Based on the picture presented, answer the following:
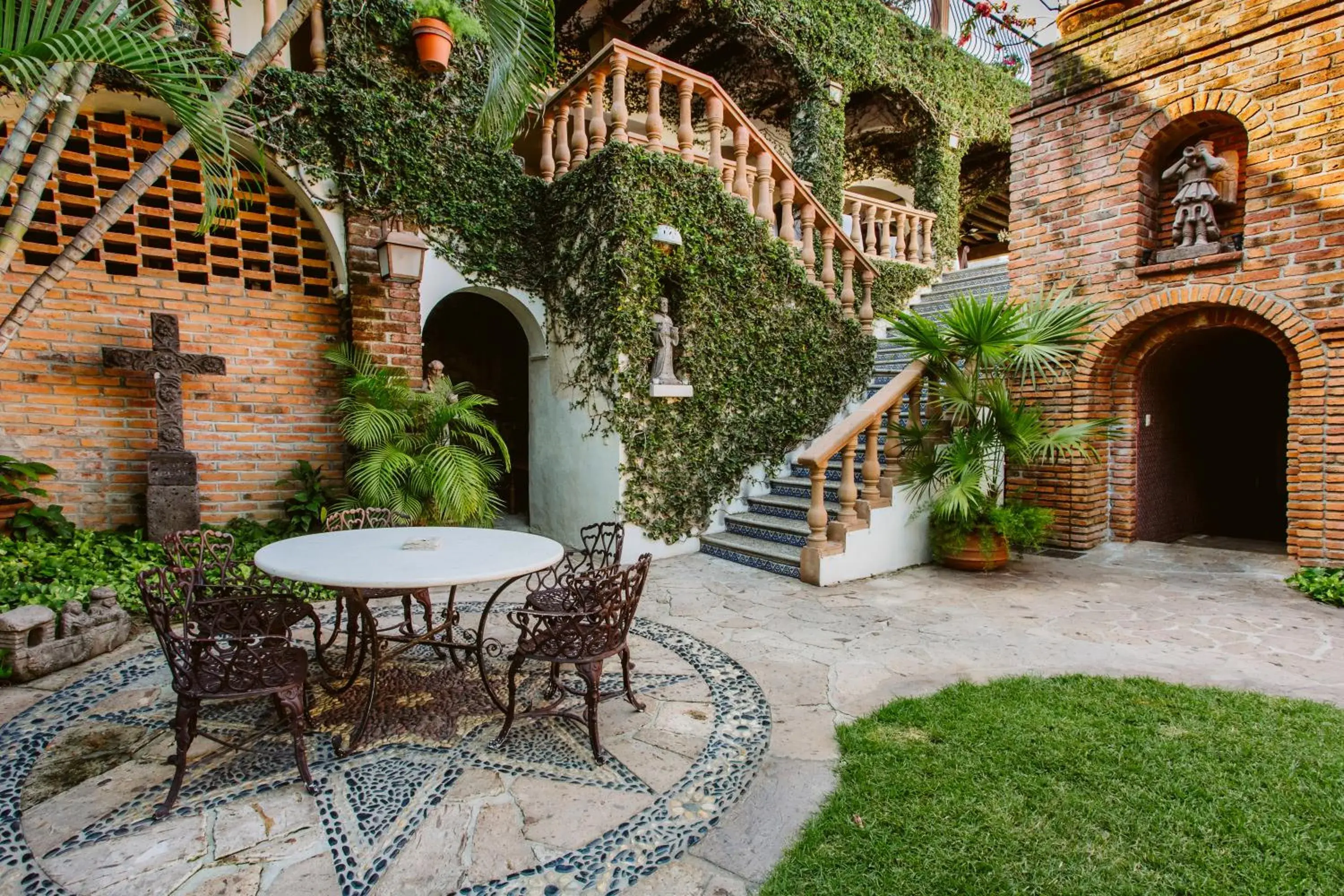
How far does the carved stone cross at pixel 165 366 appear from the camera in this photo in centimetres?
479

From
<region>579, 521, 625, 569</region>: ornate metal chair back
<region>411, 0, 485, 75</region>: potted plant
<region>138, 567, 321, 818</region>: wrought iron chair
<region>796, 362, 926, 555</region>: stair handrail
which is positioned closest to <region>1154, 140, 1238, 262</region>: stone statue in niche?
<region>796, 362, 926, 555</region>: stair handrail

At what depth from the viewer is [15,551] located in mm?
4297

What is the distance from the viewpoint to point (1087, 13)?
Answer: 6.00 m

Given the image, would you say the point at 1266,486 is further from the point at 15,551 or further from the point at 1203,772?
the point at 15,551

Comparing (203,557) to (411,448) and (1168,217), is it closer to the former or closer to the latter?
(411,448)

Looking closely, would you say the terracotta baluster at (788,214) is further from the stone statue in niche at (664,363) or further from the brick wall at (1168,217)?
the brick wall at (1168,217)

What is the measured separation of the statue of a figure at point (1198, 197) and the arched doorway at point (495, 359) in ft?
22.2

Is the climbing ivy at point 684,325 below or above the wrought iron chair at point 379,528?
above

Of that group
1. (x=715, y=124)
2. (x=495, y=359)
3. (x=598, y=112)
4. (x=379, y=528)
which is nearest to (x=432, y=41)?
(x=598, y=112)

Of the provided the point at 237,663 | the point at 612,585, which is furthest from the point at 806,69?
the point at 237,663

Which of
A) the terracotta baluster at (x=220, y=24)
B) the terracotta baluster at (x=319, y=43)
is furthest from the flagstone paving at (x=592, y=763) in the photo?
the terracotta baluster at (x=319, y=43)

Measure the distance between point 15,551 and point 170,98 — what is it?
3295 mm

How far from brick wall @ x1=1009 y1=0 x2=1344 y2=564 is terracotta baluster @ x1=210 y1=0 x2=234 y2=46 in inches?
276

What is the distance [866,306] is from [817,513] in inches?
125
